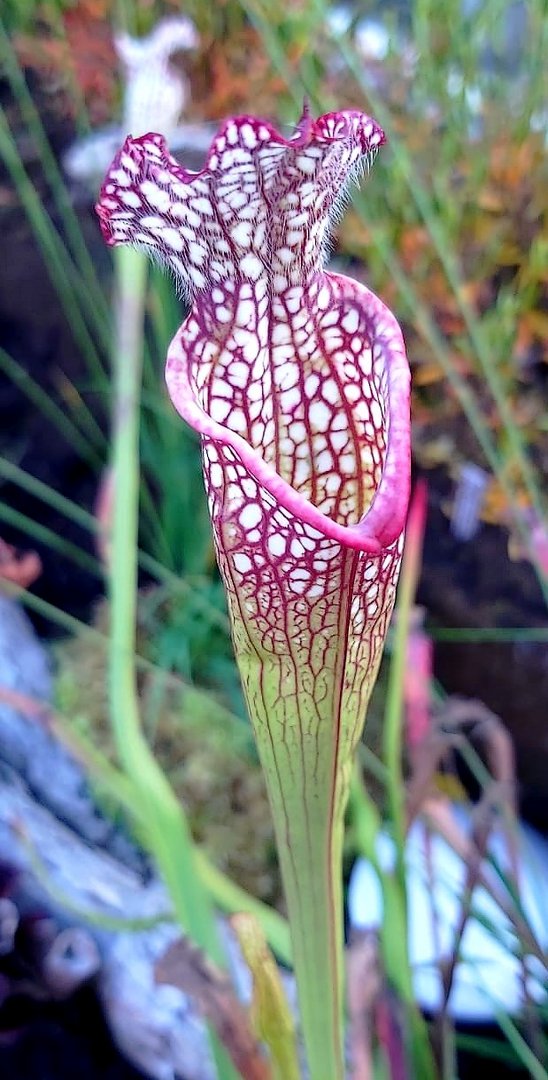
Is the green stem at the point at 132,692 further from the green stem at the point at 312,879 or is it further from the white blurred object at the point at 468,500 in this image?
the white blurred object at the point at 468,500

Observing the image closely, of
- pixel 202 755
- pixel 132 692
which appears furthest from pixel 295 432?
pixel 202 755

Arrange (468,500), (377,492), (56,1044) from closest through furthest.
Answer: (377,492)
(56,1044)
(468,500)

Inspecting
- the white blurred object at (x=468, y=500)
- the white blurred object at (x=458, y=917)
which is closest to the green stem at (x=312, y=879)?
the white blurred object at (x=458, y=917)

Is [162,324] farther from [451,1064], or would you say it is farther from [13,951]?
[451,1064]

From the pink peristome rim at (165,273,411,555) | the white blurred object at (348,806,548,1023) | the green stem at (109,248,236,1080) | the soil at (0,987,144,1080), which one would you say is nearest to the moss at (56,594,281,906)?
the white blurred object at (348,806,548,1023)

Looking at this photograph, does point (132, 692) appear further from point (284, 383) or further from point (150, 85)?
point (150, 85)

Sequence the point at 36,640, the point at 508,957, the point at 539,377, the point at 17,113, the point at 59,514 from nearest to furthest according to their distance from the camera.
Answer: the point at 508,957 → the point at 539,377 → the point at 36,640 → the point at 59,514 → the point at 17,113

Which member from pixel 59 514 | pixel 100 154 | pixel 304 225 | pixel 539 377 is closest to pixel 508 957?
pixel 539 377
